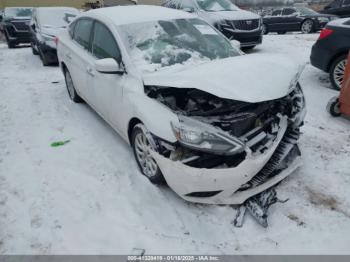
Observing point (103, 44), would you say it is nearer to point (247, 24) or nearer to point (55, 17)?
point (247, 24)

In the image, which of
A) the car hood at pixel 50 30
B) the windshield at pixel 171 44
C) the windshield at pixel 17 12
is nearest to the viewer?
the windshield at pixel 171 44

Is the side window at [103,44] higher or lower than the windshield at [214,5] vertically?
higher

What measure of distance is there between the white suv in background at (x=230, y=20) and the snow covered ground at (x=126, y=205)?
15.1 ft

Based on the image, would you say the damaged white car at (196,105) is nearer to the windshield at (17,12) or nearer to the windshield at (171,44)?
the windshield at (171,44)

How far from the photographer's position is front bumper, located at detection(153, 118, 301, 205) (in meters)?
2.82

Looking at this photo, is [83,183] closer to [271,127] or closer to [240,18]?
[271,127]

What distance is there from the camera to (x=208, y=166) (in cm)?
293

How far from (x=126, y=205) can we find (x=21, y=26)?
41.0 feet

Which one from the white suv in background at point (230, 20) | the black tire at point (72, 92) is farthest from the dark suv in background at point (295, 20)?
the black tire at point (72, 92)

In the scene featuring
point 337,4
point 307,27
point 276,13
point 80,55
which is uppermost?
point 80,55

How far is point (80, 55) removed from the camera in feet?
16.0

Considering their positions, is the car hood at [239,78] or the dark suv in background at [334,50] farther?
the dark suv in background at [334,50]

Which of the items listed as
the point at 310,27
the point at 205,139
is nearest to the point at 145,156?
the point at 205,139

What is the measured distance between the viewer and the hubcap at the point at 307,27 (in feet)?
48.5
